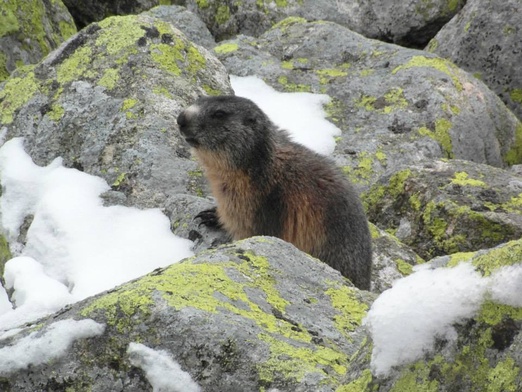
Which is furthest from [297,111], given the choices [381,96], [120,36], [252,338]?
[252,338]

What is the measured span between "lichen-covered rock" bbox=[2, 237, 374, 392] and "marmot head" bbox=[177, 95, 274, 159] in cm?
392

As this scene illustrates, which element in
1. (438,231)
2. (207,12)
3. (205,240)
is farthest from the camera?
(207,12)

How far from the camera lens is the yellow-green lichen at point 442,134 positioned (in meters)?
12.8

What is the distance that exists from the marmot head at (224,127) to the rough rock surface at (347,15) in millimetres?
7677

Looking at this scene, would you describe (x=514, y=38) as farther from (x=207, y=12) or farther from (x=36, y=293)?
(x=36, y=293)

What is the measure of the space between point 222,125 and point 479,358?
632 cm

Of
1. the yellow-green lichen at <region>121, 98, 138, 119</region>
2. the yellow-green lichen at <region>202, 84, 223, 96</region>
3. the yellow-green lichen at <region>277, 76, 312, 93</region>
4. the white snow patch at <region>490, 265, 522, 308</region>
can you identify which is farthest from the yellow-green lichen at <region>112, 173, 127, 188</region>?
the white snow patch at <region>490, 265, 522, 308</region>

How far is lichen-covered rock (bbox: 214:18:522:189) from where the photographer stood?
1259 cm

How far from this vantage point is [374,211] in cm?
1120

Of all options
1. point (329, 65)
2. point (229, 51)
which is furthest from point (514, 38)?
point (229, 51)

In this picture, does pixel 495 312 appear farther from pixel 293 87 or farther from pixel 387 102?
pixel 293 87

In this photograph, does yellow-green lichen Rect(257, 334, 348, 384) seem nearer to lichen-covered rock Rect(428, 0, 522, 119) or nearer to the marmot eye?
the marmot eye

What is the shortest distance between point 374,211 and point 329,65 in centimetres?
399

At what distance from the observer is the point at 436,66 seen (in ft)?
44.6
